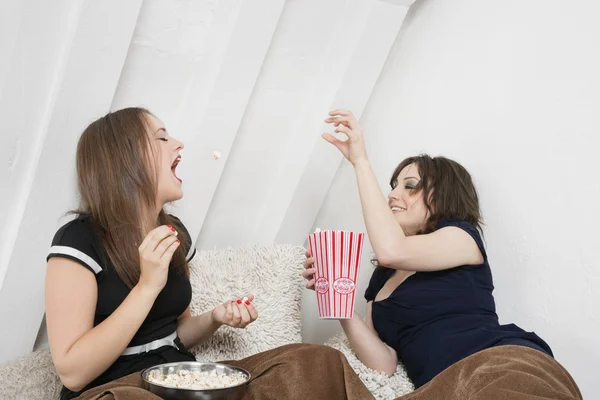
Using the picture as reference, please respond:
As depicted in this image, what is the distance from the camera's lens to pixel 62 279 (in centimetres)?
154

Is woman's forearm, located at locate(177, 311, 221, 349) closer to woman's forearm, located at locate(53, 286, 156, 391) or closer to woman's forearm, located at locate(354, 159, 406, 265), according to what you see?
woman's forearm, located at locate(53, 286, 156, 391)

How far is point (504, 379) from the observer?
4.48 feet

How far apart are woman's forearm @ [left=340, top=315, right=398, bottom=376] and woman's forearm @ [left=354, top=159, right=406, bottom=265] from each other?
8.9 inches

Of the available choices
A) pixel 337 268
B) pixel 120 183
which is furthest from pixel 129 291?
pixel 337 268

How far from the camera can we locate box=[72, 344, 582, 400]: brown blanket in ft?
4.44

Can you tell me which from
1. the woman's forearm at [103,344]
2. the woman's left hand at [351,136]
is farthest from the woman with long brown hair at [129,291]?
the woman's left hand at [351,136]

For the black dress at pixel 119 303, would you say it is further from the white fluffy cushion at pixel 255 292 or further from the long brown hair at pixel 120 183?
the white fluffy cushion at pixel 255 292

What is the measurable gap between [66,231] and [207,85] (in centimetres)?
76

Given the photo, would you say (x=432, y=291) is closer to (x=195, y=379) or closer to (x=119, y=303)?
(x=195, y=379)

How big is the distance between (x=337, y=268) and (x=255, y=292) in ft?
1.60

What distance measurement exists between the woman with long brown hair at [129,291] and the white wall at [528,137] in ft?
1.94

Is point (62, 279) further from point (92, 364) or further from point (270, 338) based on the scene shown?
point (270, 338)

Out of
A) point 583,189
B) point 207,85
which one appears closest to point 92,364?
point 207,85

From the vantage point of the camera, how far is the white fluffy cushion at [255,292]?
2.01m
